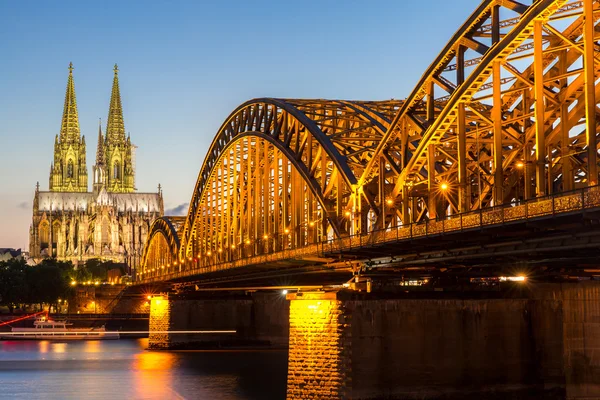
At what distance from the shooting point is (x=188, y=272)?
374 feet

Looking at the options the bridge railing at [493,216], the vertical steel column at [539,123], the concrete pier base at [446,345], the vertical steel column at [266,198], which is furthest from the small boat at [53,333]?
A: the vertical steel column at [539,123]

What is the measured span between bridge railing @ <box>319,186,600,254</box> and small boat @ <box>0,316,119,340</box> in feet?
388

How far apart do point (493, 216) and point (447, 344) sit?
45.4ft

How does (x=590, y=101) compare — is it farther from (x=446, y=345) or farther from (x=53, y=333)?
(x=53, y=333)

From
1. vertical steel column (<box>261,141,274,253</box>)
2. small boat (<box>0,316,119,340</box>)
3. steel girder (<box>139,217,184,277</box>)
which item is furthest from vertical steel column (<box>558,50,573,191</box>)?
small boat (<box>0,316,119,340</box>)

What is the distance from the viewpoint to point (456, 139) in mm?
53844

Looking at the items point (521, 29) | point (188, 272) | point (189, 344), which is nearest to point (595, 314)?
point (521, 29)

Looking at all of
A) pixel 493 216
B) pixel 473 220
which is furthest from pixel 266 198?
pixel 493 216

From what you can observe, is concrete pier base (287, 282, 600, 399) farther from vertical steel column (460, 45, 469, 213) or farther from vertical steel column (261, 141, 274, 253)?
vertical steel column (261, 141, 274, 253)

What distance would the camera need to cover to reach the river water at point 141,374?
258ft

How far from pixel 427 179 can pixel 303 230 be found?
93.4 ft

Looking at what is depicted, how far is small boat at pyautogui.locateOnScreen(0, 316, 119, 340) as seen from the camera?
558 feet

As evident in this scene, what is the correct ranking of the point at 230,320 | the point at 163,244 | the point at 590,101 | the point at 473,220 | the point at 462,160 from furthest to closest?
the point at 163,244
the point at 230,320
the point at 462,160
the point at 473,220
the point at 590,101

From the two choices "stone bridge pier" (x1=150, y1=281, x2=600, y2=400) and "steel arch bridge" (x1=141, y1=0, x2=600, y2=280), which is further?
"stone bridge pier" (x1=150, y1=281, x2=600, y2=400)
